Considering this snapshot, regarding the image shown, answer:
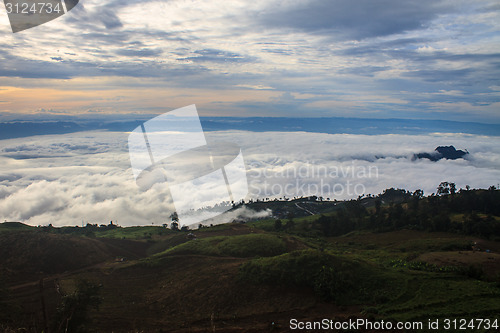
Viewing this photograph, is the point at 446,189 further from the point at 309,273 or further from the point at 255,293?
the point at 255,293

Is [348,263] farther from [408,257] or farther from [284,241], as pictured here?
[284,241]

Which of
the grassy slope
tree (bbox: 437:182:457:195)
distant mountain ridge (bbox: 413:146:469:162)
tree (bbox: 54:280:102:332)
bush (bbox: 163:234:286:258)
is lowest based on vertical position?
distant mountain ridge (bbox: 413:146:469:162)

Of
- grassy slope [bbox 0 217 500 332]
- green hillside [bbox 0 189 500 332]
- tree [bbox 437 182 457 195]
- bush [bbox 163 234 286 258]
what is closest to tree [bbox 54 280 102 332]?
green hillside [bbox 0 189 500 332]

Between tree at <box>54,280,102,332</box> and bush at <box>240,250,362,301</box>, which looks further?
bush at <box>240,250,362,301</box>

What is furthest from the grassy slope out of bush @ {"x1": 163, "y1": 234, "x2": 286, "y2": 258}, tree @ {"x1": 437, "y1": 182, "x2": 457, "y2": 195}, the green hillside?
tree @ {"x1": 437, "y1": 182, "x2": 457, "y2": 195}

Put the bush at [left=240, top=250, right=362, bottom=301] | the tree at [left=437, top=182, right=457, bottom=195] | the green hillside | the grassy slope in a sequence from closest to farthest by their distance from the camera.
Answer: the green hillside, the grassy slope, the bush at [left=240, top=250, right=362, bottom=301], the tree at [left=437, top=182, right=457, bottom=195]

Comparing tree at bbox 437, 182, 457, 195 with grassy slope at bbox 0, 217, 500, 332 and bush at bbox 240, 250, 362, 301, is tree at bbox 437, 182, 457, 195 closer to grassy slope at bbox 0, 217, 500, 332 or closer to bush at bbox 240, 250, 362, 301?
grassy slope at bbox 0, 217, 500, 332

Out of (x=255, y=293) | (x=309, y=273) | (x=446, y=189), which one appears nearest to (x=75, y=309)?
(x=255, y=293)

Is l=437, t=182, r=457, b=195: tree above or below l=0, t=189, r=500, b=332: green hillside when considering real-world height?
below

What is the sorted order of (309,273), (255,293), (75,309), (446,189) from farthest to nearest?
(446,189), (309,273), (255,293), (75,309)

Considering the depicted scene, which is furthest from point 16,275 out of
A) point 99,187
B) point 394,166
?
point 394,166

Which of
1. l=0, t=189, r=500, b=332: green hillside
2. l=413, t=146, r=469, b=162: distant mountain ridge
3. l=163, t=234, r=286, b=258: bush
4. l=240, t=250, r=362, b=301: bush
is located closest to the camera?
l=0, t=189, r=500, b=332: green hillside
